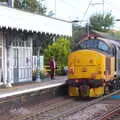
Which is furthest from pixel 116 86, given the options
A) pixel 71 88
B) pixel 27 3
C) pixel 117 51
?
pixel 27 3

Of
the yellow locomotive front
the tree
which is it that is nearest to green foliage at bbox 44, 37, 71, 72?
the yellow locomotive front

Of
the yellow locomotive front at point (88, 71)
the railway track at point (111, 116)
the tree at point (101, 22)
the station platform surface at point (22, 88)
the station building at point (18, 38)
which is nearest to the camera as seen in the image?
the railway track at point (111, 116)

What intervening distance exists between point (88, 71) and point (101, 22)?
60.1m

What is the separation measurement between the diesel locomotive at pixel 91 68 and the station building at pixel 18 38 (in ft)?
12.2

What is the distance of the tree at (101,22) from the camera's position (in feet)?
259

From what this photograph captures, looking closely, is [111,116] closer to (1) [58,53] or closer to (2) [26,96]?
(2) [26,96]

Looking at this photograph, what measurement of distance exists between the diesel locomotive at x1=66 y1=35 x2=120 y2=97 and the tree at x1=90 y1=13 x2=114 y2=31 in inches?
2201

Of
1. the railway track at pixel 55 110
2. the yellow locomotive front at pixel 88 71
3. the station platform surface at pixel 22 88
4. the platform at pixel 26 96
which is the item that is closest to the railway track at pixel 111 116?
the railway track at pixel 55 110

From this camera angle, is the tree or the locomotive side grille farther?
the tree

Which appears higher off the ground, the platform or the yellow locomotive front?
the yellow locomotive front

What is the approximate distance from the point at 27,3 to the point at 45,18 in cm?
3081

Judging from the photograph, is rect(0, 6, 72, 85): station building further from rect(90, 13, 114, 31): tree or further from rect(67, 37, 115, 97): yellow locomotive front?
rect(90, 13, 114, 31): tree

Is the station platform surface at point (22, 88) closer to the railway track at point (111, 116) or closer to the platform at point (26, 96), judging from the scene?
the platform at point (26, 96)

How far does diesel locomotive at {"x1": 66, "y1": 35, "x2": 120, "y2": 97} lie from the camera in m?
20.8
